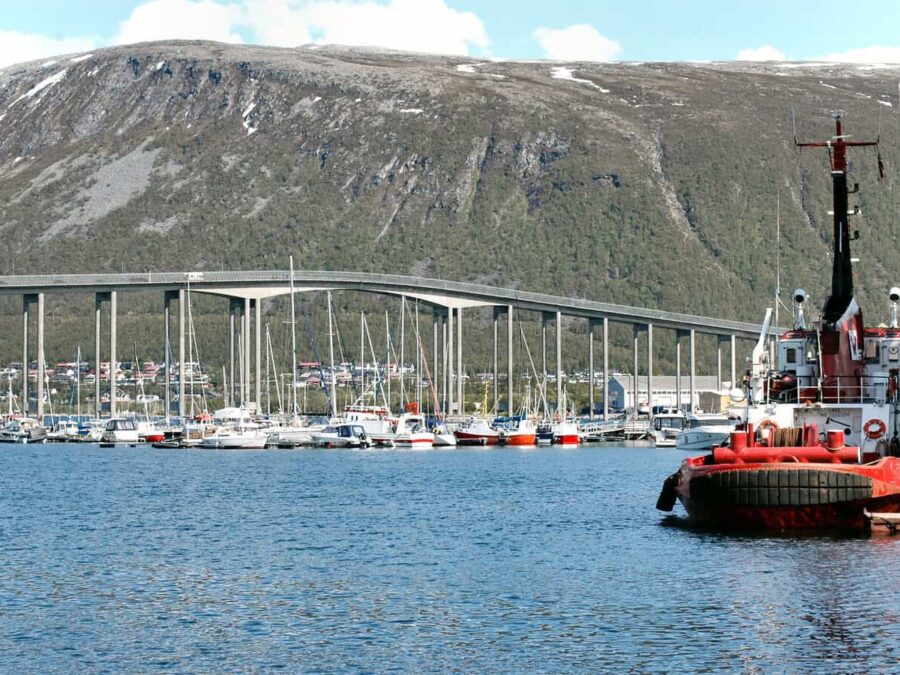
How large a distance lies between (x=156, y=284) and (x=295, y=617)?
5266 inches

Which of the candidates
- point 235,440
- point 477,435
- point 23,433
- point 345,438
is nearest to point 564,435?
point 477,435

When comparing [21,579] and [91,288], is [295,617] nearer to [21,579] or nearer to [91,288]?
[21,579]

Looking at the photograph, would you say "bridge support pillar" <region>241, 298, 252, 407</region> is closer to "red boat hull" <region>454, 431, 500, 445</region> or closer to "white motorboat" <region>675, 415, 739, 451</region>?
"red boat hull" <region>454, 431, 500, 445</region>

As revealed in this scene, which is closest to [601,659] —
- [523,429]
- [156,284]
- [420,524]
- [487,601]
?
[487,601]

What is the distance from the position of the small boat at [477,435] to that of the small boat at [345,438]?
398 inches

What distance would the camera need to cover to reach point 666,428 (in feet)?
497

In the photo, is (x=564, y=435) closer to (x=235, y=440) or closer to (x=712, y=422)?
(x=712, y=422)

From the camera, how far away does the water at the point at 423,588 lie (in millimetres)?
35188

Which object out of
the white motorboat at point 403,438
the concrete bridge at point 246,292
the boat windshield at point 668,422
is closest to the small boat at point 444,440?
the white motorboat at point 403,438

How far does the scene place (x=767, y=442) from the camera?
53.3 metres

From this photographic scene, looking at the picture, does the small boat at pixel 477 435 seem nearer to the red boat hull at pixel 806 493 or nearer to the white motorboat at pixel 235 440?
the white motorboat at pixel 235 440

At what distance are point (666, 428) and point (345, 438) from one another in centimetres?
3321

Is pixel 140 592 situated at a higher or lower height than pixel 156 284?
lower

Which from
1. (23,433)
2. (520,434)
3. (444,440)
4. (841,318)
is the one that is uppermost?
(841,318)
